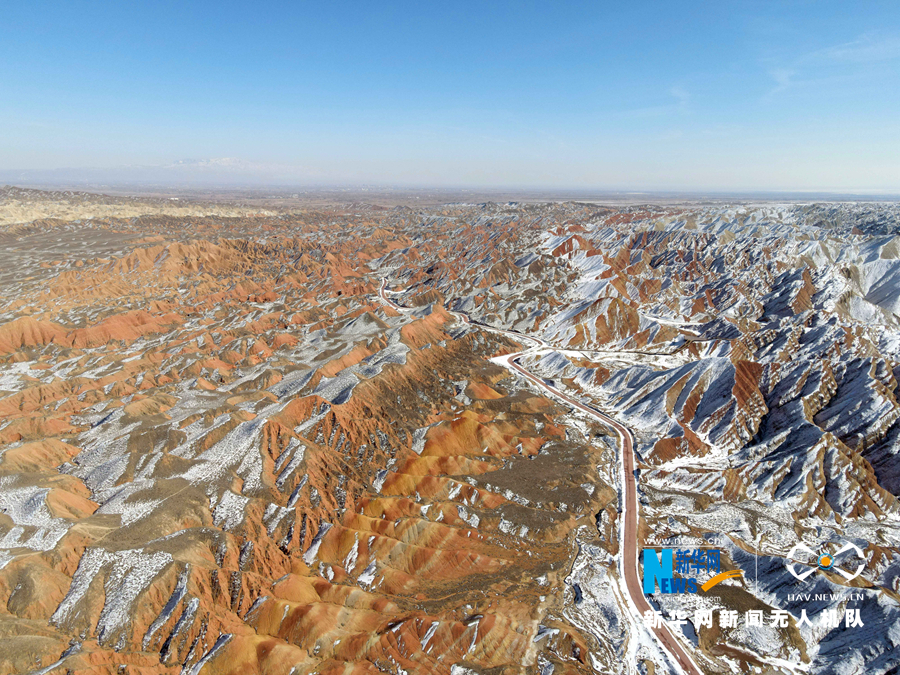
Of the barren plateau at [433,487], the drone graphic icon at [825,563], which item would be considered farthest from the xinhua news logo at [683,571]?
the drone graphic icon at [825,563]

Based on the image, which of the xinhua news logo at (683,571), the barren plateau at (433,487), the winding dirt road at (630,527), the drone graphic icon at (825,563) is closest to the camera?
the barren plateau at (433,487)

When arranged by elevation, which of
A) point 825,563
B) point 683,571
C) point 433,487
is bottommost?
point 683,571

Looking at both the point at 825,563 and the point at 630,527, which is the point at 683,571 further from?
the point at 825,563

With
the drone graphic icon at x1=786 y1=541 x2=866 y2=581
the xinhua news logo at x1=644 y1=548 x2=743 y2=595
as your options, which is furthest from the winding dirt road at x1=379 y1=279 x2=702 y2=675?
the drone graphic icon at x1=786 y1=541 x2=866 y2=581

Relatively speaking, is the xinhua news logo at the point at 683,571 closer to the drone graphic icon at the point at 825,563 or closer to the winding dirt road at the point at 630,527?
the winding dirt road at the point at 630,527

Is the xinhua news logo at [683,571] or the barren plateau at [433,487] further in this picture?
the xinhua news logo at [683,571]

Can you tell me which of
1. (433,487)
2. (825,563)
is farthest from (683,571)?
(433,487)

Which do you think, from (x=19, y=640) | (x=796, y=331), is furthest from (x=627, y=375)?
(x=19, y=640)
